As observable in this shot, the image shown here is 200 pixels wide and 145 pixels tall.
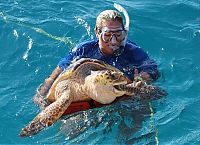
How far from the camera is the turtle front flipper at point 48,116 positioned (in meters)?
5.02

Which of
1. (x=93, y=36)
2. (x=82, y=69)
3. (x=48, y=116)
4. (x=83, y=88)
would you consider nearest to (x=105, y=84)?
(x=83, y=88)

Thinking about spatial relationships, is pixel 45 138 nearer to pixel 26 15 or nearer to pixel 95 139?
pixel 95 139

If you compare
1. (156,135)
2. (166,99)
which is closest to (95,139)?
(156,135)

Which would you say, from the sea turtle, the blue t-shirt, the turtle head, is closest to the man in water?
the blue t-shirt

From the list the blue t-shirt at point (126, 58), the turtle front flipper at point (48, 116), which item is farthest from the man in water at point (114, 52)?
the turtle front flipper at point (48, 116)

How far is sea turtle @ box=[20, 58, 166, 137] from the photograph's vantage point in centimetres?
517

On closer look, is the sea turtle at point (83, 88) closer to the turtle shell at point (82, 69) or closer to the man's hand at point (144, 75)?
the turtle shell at point (82, 69)

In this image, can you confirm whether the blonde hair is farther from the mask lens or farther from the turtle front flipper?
the turtle front flipper

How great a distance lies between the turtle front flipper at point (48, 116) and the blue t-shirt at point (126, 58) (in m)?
0.91

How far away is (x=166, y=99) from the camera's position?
6406mm

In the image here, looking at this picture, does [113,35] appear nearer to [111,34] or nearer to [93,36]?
[111,34]

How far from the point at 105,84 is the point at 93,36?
318cm

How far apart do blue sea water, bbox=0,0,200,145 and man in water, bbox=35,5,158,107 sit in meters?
0.42

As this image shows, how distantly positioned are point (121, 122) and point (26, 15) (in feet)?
12.9
